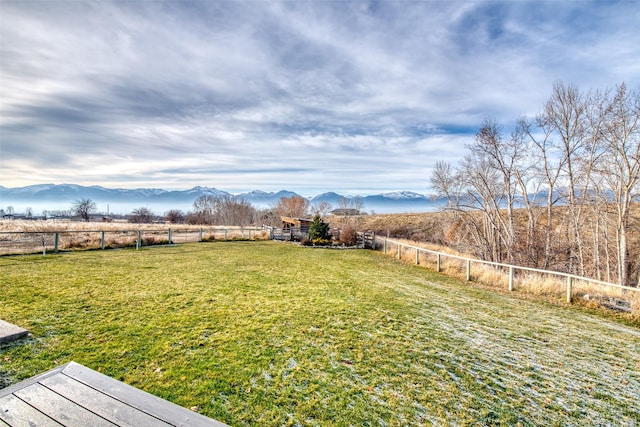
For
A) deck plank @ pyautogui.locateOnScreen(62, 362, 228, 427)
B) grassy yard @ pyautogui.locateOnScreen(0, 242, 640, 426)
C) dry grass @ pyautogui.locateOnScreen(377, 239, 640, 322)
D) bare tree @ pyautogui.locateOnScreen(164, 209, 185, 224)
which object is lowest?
dry grass @ pyautogui.locateOnScreen(377, 239, 640, 322)

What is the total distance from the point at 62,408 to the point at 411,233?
42.7 m

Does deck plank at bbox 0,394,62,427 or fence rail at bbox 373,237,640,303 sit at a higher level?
deck plank at bbox 0,394,62,427

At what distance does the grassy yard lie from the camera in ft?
9.75

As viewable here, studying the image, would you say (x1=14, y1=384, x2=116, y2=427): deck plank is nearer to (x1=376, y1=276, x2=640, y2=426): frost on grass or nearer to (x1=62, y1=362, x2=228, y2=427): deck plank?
Result: (x1=62, y1=362, x2=228, y2=427): deck plank

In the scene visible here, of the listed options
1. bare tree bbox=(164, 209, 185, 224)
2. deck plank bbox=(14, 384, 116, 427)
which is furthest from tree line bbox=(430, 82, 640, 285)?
bare tree bbox=(164, 209, 185, 224)

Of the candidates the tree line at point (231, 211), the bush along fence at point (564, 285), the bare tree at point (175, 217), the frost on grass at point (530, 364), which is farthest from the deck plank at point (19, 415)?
the bare tree at point (175, 217)

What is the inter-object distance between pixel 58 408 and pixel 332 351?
2.94 meters

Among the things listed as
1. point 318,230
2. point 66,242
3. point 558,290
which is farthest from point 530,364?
point 66,242

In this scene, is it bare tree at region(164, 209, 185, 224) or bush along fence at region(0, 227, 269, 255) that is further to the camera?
bare tree at region(164, 209, 185, 224)

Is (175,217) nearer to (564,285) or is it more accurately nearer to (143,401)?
(564,285)

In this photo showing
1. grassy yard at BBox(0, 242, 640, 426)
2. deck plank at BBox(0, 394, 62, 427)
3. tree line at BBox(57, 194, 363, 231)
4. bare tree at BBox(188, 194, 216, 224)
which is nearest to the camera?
deck plank at BBox(0, 394, 62, 427)

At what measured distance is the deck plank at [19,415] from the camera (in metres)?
1.79

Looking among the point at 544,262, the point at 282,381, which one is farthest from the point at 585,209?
the point at 282,381

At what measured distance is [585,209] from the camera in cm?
1435
